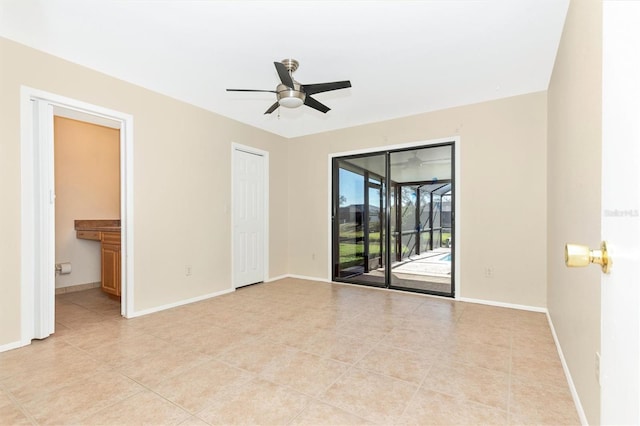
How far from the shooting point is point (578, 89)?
1.98m

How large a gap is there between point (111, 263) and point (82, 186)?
1.59 metres

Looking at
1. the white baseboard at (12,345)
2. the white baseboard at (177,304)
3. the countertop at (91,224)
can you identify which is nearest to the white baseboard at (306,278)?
the white baseboard at (177,304)

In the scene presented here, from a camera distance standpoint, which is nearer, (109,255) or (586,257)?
(586,257)

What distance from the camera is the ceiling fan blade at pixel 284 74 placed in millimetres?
2584

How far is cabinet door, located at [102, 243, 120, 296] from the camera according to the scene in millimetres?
4086

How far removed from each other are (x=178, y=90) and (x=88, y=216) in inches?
108

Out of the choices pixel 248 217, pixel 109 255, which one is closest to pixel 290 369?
pixel 248 217

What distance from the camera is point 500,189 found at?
4020mm

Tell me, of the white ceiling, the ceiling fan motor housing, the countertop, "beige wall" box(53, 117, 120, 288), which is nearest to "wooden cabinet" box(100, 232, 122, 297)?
the countertop

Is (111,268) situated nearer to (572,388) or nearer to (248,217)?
(248,217)
